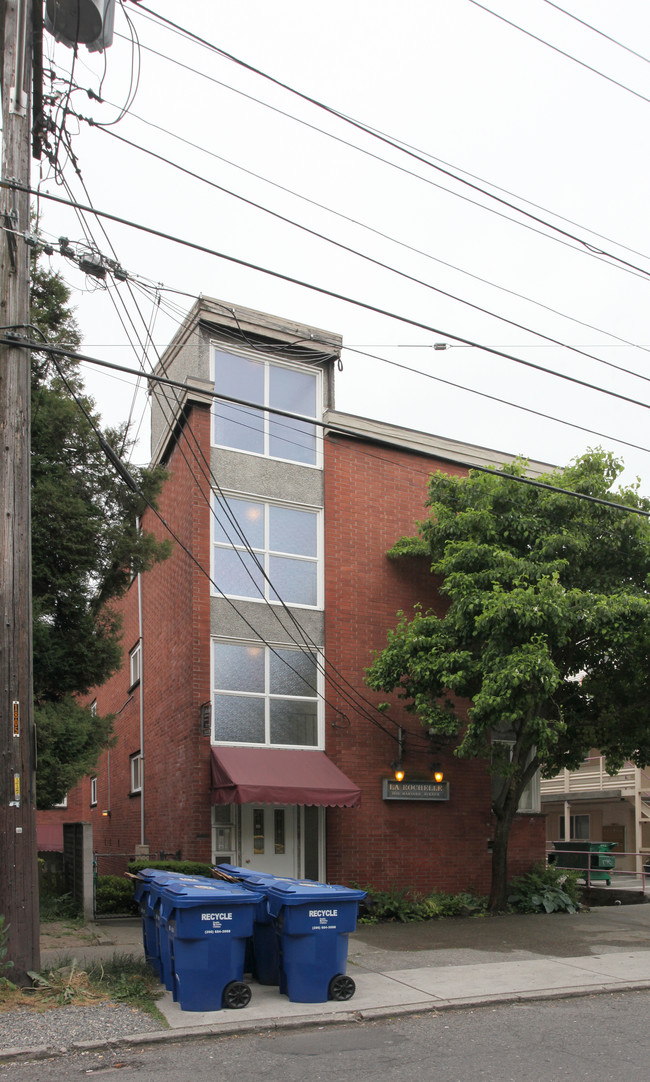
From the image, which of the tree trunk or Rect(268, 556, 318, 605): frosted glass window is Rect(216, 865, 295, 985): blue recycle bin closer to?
the tree trunk

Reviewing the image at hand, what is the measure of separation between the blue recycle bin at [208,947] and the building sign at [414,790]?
7749 millimetres

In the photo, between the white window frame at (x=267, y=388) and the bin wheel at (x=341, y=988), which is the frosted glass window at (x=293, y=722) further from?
the bin wheel at (x=341, y=988)

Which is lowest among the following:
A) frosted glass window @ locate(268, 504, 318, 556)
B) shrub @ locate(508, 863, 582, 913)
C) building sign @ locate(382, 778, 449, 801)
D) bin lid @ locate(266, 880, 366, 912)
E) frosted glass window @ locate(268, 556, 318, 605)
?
shrub @ locate(508, 863, 582, 913)

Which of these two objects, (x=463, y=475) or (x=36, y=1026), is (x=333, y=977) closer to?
(x=36, y=1026)

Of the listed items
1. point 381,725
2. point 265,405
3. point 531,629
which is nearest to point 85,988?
point 531,629

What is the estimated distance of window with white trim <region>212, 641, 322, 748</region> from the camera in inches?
622

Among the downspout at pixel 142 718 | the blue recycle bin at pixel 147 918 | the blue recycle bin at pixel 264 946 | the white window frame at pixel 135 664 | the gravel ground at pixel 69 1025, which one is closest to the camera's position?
the gravel ground at pixel 69 1025

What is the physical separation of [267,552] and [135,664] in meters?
6.40

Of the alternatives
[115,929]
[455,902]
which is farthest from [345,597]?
[115,929]

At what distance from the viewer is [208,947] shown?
8664 mm

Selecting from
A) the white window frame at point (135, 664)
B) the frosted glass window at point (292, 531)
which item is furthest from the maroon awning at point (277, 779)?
the white window frame at point (135, 664)

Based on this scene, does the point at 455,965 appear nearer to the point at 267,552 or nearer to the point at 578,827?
the point at 267,552

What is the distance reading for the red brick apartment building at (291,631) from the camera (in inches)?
619

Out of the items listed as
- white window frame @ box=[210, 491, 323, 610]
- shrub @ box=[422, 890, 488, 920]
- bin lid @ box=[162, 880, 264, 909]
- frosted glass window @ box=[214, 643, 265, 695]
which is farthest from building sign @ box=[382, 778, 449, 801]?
bin lid @ box=[162, 880, 264, 909]
